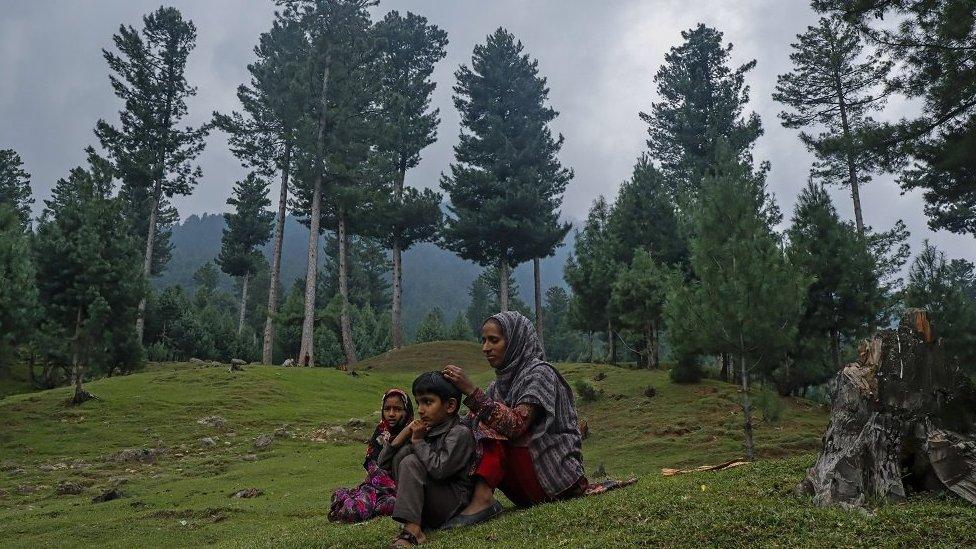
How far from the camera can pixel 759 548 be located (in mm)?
3830

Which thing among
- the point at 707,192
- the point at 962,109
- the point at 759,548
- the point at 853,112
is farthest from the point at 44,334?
the point at 853,112

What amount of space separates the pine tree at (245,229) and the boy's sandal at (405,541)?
48.9m

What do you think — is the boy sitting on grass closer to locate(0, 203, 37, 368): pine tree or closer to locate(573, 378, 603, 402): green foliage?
locate(573, 378, 603, 402): green foliage

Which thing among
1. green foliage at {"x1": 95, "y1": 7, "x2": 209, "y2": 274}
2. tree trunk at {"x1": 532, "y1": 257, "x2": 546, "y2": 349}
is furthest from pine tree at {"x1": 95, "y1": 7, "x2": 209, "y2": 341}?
tree trunk at {"x1": 532, "y1": 257, "x2": 546, "y2": 349}

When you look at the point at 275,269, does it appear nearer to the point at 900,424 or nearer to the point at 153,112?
the point at 153,112

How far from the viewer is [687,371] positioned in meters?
21.7

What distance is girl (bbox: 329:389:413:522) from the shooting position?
6.66m

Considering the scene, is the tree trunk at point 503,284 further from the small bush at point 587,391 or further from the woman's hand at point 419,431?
the woman's hand at point 419,431

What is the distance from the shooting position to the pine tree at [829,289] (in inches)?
786

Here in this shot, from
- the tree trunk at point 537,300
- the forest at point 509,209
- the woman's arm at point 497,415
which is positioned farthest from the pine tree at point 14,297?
the tree trunk at point 537,300

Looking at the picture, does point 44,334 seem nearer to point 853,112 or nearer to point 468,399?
point 468,399

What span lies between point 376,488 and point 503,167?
33.2 meters

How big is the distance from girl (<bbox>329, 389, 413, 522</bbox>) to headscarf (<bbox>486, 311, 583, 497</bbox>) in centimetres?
143

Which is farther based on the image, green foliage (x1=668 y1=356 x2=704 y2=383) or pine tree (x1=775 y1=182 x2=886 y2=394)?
green foliage (x1=668 y1=356 x2=704 y2=383)
